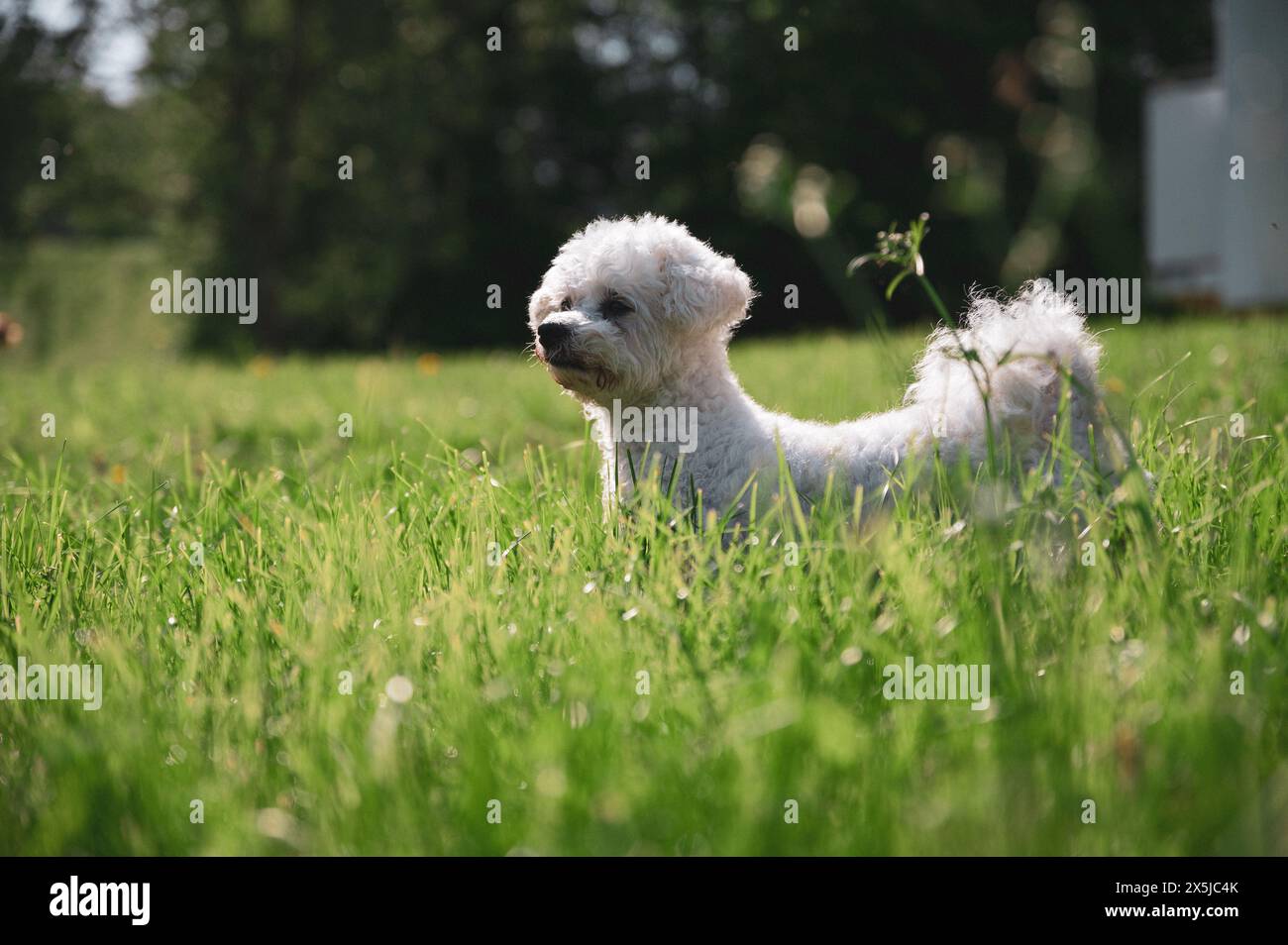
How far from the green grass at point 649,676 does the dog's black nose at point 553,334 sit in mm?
519

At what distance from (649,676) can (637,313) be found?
1725 mm

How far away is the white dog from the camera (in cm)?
329

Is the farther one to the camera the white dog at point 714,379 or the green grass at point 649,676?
the white dog at point 714,379

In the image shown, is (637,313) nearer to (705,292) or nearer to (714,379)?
(705,292)

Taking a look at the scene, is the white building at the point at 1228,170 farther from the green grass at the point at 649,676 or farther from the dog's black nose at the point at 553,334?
the green grass at the point at 649,676

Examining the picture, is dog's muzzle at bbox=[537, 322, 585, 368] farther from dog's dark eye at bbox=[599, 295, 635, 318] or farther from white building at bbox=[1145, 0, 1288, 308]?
white building at bbox=[1145, 0, 1288, 308]

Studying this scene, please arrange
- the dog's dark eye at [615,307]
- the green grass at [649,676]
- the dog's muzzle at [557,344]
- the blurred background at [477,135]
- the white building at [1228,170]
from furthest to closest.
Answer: the blurred background at [477,135]
the white building at [1228,170]
the dog's dark eye at [615,307]
the dog's muzzle at [557,344]
the green grass at [649,676]

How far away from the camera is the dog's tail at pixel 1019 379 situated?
3189mm

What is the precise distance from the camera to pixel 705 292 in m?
3.73

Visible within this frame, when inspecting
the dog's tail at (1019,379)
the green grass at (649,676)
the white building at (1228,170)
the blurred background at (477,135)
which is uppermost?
the blurred background at (477,135)

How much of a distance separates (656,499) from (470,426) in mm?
3858

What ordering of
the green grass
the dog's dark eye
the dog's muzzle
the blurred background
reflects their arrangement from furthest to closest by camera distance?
the blurred background
the dog's dark eye
the dog's muzzle
the green grass

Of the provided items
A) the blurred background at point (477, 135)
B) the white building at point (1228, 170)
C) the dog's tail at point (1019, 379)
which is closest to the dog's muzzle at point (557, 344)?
the dog's tail at point (1019, 379)

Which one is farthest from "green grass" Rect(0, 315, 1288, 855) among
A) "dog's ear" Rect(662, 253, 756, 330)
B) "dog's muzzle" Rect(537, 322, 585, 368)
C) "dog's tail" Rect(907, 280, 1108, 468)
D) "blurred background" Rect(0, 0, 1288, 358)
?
"blurred background" Rect(0, 0, 1288, 358)
